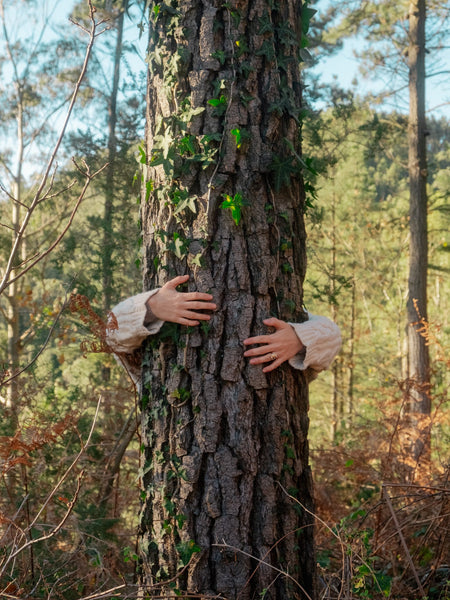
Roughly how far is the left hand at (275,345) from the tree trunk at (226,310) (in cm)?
5

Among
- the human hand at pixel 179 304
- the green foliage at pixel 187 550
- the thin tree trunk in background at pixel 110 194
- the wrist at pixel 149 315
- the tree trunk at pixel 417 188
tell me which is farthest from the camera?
the tree trunk at pixel 417 188

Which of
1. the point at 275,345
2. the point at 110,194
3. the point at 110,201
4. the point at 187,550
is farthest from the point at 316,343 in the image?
the point at 110,201

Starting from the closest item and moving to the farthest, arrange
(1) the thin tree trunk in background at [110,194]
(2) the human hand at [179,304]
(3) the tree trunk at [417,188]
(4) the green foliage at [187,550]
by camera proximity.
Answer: (4) the green foliage at [187,550] < (2) the human hand at [179,304] < (1) the thin tree trunk in background at [110,194] < (3) the tree trunk at [417,188]

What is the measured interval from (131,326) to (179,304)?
268 millimetres

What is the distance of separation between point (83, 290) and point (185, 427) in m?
4.55

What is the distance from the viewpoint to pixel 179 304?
7.27 feet

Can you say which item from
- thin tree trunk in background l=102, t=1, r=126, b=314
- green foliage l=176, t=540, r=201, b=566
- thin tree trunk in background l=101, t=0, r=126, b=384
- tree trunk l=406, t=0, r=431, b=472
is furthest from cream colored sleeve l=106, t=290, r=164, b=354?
tree trunk l=406, t=0, r=431, b=472

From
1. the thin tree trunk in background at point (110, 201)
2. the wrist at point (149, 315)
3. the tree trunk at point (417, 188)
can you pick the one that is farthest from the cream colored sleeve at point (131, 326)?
the tree trunk at point (417, 188)

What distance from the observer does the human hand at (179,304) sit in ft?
7.20

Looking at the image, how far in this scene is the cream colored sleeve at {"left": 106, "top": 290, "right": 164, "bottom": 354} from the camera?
2307 millimetres

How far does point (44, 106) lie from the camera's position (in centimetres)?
1039

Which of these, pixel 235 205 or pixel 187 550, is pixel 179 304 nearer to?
pixel 235 205

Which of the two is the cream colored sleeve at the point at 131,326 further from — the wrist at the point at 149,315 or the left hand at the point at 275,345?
the left hand at the point at 275,345

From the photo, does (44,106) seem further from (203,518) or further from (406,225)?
(203,518)
